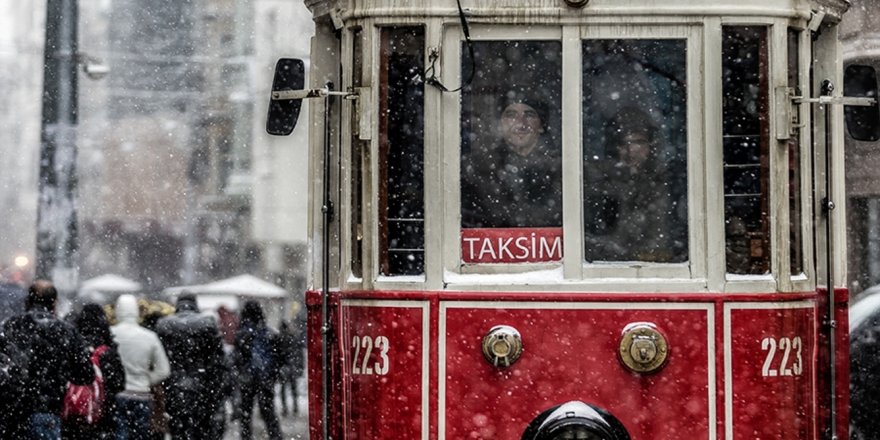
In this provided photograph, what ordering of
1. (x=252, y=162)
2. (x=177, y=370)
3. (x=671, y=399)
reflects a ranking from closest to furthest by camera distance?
(x=671, y=399)
(x=177, y=370)
(x=252, y=162)

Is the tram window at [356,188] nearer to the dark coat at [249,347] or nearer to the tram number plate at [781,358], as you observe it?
the tram number plate at [781,358]

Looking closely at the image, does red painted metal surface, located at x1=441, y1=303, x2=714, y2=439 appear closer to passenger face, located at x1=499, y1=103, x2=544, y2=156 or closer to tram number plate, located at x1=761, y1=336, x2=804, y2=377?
tram number plate, located at x1=761, y1=336, x2=804, y2=377

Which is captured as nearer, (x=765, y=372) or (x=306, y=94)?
(x=765, y=372)

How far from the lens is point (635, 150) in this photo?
505 cm

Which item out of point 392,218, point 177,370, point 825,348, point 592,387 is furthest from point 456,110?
point 177,370

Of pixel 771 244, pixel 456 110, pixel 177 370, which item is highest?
pixel 456 110

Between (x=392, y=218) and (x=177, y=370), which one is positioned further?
(x=177, y=370)

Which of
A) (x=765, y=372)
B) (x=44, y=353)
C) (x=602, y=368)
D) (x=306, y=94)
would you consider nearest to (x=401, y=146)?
(x=306, y=94)

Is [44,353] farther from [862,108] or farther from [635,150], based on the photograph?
[862,108]

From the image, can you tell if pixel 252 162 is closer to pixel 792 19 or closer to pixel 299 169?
pixel 299 169

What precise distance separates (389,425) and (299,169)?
37.7 meters

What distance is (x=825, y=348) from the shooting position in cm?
519

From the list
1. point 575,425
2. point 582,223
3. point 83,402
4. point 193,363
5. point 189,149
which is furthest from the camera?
point 189,149

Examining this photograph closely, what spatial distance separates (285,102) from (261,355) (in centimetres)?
800
